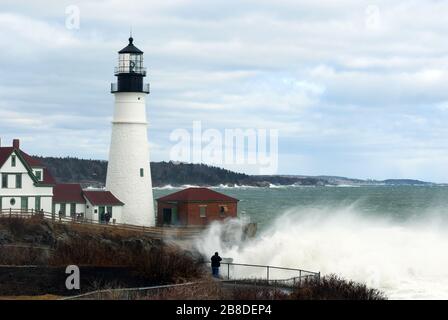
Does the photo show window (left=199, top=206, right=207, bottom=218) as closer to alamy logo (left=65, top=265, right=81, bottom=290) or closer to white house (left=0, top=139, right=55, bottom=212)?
white house (left=0, top=139, right=55, bottom=212)

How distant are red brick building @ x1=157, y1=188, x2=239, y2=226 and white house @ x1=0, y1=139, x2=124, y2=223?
3.24 meters

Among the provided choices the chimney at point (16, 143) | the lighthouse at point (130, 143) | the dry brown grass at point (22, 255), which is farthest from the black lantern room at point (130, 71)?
the dry brown grass at point (22, 255)

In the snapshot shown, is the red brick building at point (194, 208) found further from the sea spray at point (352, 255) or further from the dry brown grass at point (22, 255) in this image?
the dry brown grass at point (22, 255)

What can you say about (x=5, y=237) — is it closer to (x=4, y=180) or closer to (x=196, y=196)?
(x=4, y=180)

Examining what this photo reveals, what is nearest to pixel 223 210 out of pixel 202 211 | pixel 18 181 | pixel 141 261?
pixel 202 211

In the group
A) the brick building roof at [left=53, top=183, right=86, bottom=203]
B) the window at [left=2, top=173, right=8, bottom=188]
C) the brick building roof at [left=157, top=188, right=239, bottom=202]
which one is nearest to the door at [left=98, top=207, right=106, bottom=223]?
the brick building roof at [left=53, top=183, right=86, bottom=203]

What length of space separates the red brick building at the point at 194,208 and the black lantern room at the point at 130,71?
682 centimetres

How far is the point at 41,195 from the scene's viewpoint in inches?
1922

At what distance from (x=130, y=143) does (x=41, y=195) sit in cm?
577

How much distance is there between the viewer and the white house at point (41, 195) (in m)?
47.5

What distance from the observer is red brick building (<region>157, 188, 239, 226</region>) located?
51.6 metres

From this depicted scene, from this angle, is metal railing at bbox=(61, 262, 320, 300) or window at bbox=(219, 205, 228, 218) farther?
window at bbox=(219, 205, 228, 218)

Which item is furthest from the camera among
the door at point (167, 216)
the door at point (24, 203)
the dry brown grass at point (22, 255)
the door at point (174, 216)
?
the door at point (167, 216)
